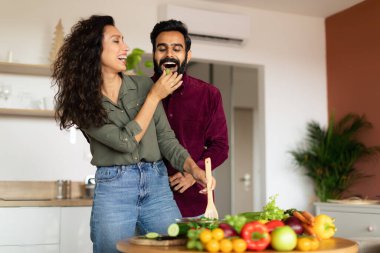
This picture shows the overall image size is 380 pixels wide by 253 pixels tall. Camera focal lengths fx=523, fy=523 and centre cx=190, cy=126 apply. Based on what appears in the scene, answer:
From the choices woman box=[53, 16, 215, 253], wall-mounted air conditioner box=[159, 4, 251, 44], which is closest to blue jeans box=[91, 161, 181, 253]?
woman box=[53, 16, 215, 253]

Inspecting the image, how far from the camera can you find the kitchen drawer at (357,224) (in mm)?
4082

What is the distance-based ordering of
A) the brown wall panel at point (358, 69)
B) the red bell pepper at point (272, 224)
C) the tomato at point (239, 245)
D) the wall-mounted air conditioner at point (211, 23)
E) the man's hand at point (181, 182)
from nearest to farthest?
1. the tomato at point (239, 245)
2. the red bell pepper at point (272, 224)
3. the man's hand at point (181, 182)
4. the wall-mounted air conditioner at point (211, 23)
5. the brown wall panel at point (358, 69)

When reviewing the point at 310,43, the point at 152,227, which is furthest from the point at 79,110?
the point at 310,43

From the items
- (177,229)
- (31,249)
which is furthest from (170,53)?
(31,249)

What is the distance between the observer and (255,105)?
787 cm

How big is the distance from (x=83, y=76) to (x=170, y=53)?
0.48m

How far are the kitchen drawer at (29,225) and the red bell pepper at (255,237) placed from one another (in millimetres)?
2502

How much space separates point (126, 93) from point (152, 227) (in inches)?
19.3

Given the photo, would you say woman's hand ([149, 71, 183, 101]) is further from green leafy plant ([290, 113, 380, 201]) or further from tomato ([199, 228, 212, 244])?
green leafy plant ([290, 113, 380, 201])

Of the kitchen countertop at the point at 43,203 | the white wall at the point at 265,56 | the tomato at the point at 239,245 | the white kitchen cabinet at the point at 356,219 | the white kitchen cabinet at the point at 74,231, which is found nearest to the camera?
the tomato at the point at 239,245

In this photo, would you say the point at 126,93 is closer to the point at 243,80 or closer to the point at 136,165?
the point at 136,165

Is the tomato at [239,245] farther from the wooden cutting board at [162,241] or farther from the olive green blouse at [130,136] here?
the olive green blouse at [130,136]

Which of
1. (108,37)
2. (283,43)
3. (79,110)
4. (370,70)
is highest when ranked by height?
(283,43)

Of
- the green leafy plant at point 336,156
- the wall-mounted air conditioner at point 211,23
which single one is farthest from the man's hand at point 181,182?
the green leafy plant at point 336,156
